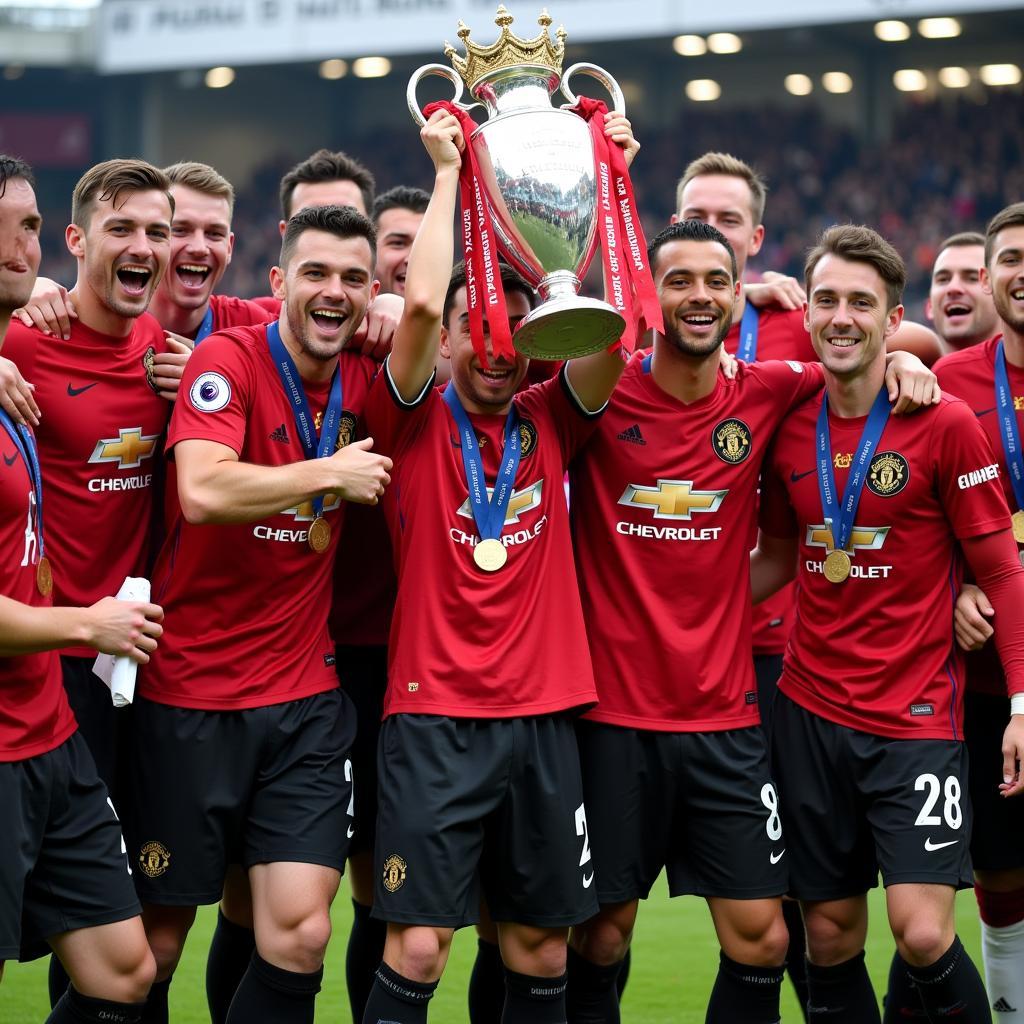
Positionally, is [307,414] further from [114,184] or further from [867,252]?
[867,252]

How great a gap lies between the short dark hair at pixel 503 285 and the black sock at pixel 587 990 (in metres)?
1.74

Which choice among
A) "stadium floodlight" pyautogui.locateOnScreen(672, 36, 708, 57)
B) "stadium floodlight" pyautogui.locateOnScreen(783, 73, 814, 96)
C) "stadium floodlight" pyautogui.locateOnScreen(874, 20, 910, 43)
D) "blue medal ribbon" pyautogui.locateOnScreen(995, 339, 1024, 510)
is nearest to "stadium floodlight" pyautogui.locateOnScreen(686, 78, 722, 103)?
"stadium floodlight" pyautogui.locateOnScreen(672, 36, 708, 57)

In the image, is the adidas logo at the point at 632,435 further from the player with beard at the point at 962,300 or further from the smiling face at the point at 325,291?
the player with beard at the point at 962,300

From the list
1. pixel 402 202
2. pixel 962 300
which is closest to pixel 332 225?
pixel 402 202

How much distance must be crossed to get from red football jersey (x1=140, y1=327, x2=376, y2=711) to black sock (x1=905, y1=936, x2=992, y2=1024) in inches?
67.8

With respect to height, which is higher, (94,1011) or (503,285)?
(503,285)

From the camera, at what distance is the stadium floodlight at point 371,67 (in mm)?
25734

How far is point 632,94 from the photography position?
25641 mm

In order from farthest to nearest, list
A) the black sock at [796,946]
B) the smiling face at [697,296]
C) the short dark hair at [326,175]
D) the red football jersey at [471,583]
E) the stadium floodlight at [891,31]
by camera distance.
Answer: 1. the stadium floodlight at [891,31]
2. the short dark hair at [326,175]
3. the black sock at [796,946]
4. the smiling face at [697,296]
5. the red football jersey at [471,583]

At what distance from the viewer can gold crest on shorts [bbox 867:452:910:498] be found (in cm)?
404

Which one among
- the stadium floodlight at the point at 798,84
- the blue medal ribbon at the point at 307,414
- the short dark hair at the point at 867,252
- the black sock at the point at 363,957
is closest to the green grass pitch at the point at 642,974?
the black sock at the point at 363,957

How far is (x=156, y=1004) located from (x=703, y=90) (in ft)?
76.3

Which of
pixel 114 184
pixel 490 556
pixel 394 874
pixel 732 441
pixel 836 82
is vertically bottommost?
pixel 394 874

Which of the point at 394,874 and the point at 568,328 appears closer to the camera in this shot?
the point at 568,328
